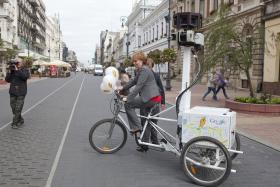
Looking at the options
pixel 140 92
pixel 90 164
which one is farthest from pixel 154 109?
pixel 90 164

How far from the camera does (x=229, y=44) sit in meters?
15.0

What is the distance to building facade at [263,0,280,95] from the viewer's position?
21.8m

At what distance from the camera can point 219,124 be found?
5.54m

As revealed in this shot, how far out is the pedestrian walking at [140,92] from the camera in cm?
674

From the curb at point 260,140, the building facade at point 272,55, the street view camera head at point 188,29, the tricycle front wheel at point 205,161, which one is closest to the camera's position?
the tricycle front wheel at point 205,161

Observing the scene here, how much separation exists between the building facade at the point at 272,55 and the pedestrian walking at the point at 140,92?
16063 millimetres

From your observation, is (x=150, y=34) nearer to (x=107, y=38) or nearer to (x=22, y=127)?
(x=22, y=127)

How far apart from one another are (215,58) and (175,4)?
34.7 meters

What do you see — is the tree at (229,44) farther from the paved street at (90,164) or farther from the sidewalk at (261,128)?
the paved street at (90,164)

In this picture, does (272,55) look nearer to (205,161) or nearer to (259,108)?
(259,108)

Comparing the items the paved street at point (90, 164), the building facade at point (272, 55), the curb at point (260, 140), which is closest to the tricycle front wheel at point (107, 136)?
the paved street at point (90, 164)

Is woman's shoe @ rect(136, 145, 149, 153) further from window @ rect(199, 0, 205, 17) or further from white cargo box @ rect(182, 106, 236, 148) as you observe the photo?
window @ rect(199, 0, 205, 17)

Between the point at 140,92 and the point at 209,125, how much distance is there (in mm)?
1672

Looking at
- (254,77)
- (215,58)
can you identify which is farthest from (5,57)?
(215,58)
